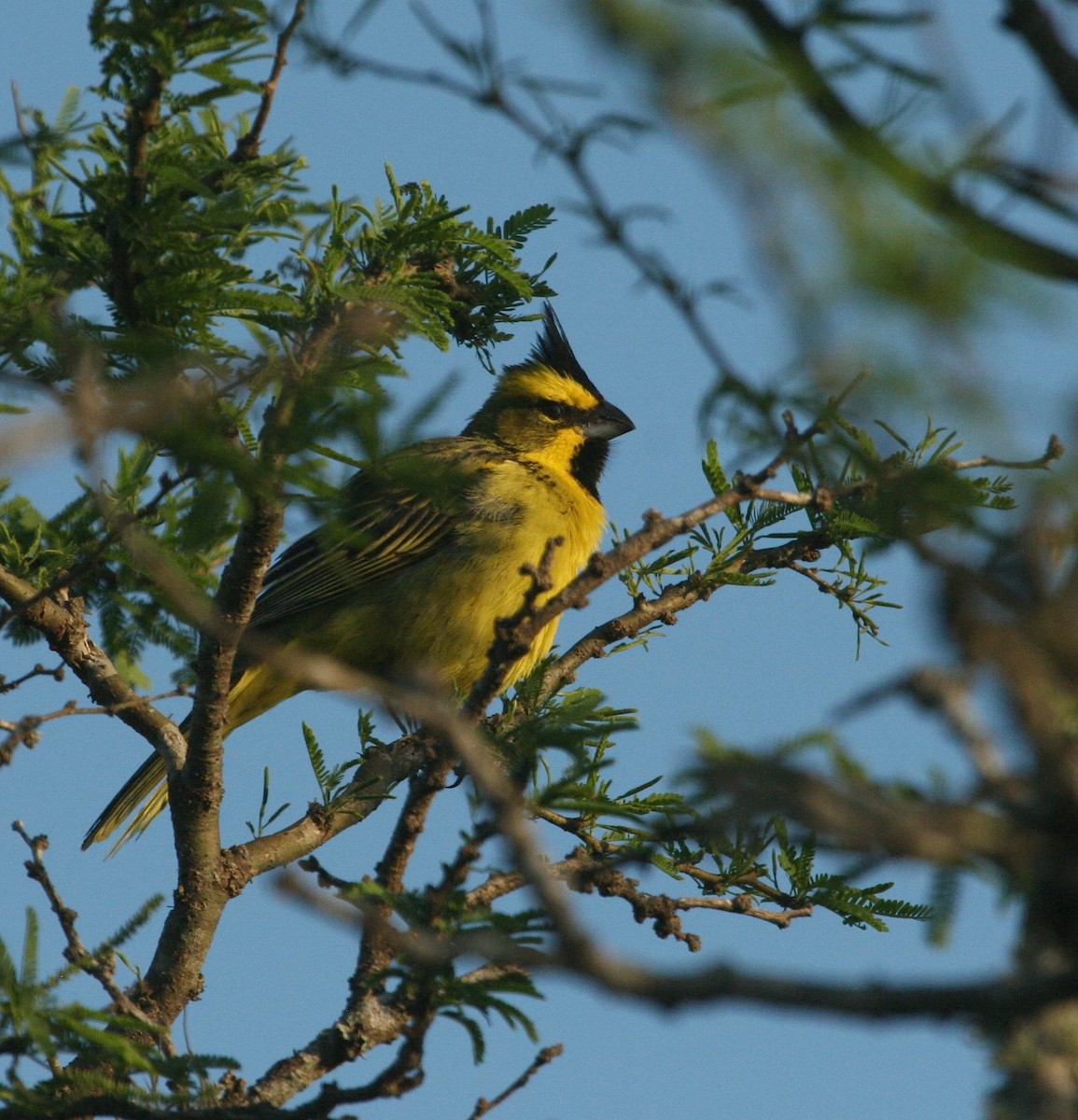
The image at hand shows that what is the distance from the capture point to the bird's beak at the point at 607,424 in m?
7.86

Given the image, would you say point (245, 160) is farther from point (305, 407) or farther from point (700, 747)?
point (700, 747)

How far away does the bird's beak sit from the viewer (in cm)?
786

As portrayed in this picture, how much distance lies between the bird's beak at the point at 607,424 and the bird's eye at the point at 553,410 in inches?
5.8

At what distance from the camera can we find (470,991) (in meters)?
2.97

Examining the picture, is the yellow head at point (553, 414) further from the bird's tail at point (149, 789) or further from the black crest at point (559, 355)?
the bird's tail at point (149, 789)

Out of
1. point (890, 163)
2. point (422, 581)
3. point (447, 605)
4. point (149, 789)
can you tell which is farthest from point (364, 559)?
point (890, 163)

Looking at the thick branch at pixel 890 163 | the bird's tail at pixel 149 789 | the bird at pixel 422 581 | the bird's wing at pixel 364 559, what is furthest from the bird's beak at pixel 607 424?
the thick branch at pixel 890 163

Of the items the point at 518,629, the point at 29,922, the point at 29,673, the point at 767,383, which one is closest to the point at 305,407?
the point at 518,629

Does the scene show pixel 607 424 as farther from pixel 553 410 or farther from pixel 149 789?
pixel 149 789

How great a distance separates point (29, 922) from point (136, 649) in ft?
7.43

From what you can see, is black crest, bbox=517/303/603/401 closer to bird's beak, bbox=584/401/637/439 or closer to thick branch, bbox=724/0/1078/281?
bird's beak, bbox=584/401/637/439

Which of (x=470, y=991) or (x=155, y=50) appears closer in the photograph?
(x=470, y=991)

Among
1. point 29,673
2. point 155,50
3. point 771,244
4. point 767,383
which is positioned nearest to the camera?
Answer: point 771,244

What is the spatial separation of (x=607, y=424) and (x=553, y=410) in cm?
32
